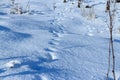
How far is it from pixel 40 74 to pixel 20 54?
0.52 m

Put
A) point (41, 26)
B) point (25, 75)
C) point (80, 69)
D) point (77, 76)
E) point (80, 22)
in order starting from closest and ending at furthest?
point (25, 75) → point (77, 76) → point (80, 69) → point (41, 26) → point (80, 22)

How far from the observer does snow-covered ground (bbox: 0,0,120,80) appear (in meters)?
2.52

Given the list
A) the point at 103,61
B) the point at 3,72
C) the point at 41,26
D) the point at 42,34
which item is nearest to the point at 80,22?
the point at 41,26

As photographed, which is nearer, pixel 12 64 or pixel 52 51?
pixel 12 64

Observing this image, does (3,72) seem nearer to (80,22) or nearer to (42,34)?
(42,34)

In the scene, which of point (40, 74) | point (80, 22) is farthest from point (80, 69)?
point (80, 22)

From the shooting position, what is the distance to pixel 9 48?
302 centimetres

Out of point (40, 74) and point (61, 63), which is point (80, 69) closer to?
point (61, 63)

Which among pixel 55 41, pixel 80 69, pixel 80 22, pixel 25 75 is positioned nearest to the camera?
pixel 25 75

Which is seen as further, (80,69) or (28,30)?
(28,30)

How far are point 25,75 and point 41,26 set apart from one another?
2087mm

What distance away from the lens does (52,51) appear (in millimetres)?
3189

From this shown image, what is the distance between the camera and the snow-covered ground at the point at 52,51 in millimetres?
2520

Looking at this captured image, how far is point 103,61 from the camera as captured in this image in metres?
3.05
